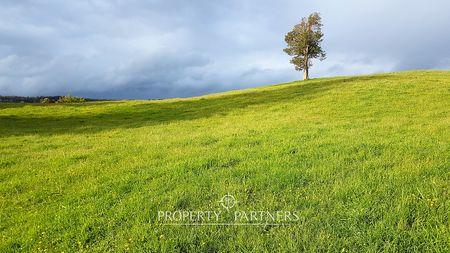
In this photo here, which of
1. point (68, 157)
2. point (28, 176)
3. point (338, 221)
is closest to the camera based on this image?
point (338, 221)

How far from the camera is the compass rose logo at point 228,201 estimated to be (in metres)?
8.59

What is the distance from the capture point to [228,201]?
8812 millimetres

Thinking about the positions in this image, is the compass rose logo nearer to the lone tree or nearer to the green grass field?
the green grass field

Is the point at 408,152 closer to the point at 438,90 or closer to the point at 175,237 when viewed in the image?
the point at 175,237

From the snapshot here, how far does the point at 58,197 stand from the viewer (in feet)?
33.2

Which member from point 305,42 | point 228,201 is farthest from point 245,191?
point 305,42

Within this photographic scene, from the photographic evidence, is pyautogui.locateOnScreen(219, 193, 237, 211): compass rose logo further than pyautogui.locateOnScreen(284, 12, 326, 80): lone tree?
No

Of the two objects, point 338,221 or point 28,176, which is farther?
point 28,176

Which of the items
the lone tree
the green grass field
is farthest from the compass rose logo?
the lone tree

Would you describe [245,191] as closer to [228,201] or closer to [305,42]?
[228,201]

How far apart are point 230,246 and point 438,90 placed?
33.9 meters

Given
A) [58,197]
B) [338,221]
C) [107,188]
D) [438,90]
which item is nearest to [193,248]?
[338,221]

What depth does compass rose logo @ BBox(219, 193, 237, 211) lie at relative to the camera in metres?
8.59

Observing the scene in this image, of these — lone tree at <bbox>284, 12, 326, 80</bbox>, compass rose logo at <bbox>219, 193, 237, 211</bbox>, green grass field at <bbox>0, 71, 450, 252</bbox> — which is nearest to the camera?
green grass field at <bbox>0, 71, 450, 252</bbox>
